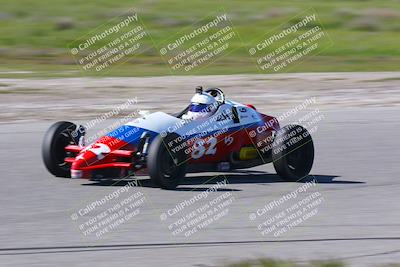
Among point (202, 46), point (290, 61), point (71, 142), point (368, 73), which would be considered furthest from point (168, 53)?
point (71, 142)

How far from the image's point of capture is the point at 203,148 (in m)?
12.1

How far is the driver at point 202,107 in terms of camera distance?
40.0 ft

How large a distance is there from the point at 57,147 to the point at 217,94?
2.09 m

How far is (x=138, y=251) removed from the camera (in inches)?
344

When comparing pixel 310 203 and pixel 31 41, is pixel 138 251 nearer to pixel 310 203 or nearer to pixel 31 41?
pixel 310 203

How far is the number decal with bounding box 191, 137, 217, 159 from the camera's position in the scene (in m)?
12.0

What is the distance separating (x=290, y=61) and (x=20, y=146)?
14298mm

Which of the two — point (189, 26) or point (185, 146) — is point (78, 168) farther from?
point (189, 26)

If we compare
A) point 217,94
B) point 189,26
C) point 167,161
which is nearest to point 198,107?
point 217,94

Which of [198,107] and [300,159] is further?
A: [300,159]

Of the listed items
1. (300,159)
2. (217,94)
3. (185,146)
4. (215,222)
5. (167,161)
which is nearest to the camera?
(215,222)

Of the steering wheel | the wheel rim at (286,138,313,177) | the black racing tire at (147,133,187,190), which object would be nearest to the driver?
the steering wheel

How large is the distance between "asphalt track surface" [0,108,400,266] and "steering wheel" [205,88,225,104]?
3.30ft

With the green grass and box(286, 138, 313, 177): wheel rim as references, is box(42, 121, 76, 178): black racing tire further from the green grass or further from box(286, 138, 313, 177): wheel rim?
the green grass
